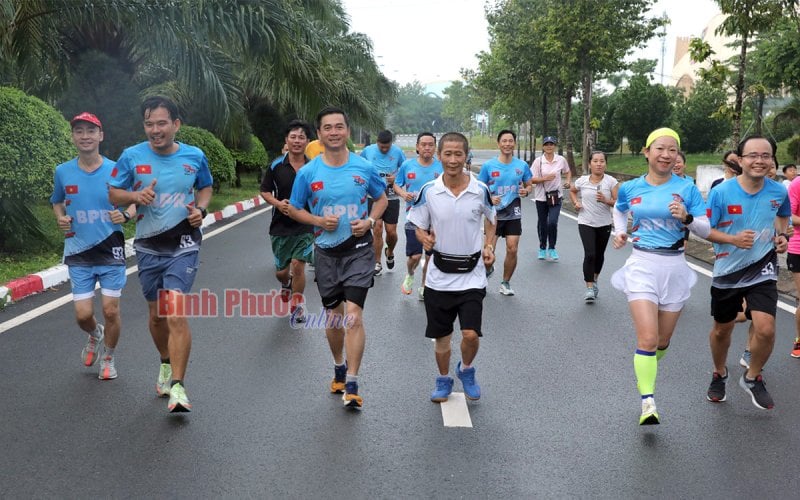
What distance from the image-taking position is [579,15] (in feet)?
91.9

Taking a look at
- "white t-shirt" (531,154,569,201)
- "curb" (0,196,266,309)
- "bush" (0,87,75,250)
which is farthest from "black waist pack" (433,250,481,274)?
"bush" (0,87,75,250)

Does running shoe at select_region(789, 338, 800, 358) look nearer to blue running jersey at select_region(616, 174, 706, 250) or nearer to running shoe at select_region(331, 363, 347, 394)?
blue running jersey at select_region(616, 174, 706, 250)

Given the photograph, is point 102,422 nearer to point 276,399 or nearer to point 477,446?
point 276,399

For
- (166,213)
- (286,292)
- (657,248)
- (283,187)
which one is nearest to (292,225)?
(283,187)

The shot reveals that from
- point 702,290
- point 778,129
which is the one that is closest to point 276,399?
point 702,290

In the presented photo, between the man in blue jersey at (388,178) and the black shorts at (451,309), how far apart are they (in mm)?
4886

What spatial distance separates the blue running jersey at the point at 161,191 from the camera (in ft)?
17.1

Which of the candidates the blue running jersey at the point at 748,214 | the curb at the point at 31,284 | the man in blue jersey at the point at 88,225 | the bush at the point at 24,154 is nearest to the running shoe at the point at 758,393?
the blue running jersey at the point at 748,214

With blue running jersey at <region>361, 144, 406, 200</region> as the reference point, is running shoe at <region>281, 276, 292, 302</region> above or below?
below

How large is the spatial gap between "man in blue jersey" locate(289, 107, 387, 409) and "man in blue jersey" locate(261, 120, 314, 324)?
231cm

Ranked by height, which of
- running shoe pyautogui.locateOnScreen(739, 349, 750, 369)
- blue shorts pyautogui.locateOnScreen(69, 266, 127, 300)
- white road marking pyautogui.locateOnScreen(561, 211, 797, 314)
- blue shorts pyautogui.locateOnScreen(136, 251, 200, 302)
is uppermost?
blue shorts pyautogui.locateOnScreen(136, 251, 200, 302)

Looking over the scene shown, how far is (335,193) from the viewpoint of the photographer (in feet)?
17.7

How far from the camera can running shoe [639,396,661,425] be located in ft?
15.7

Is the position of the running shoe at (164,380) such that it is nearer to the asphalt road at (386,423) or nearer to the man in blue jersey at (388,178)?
Answer: the asphalt road at (386,423)
